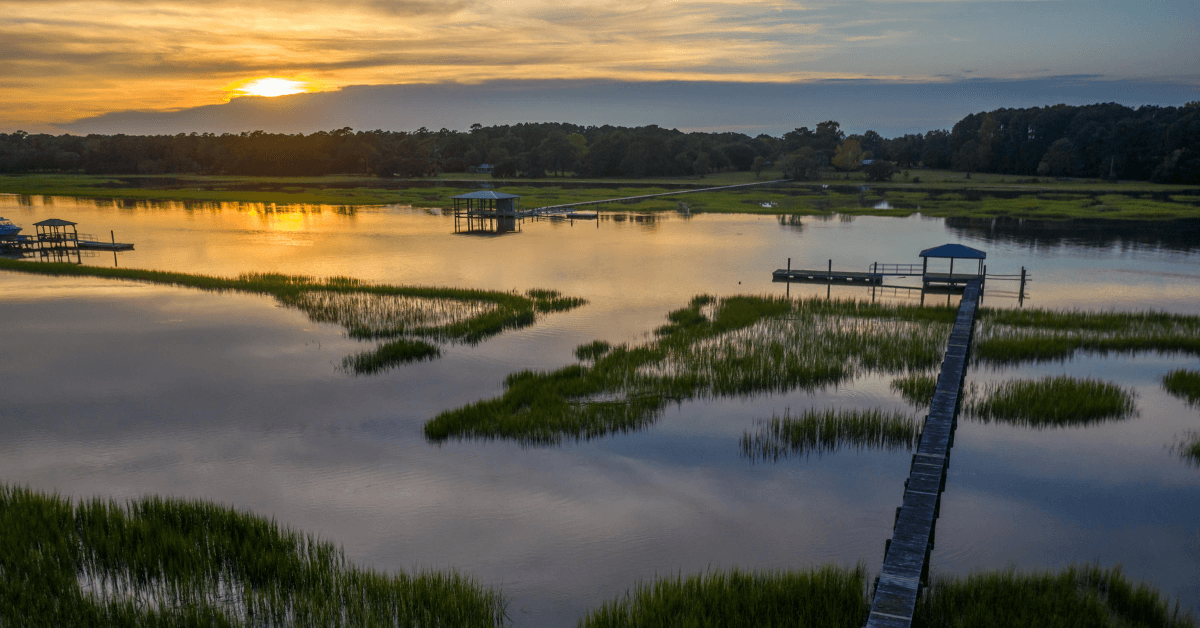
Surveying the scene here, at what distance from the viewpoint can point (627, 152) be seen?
139 metres

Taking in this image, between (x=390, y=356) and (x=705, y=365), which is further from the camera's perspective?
(x=390, y=356)

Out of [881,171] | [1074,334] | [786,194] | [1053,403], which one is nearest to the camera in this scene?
[1053,403]

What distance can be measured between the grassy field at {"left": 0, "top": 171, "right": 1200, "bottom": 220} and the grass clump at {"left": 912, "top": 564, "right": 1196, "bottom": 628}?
214ft

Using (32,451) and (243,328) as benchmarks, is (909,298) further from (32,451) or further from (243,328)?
(32,451)

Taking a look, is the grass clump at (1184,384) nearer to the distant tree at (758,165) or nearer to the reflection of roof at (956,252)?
the reflection of roof at (956,252)

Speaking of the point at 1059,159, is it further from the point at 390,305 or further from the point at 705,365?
A: the point at 390,305

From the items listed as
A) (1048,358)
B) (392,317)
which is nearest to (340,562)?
(392,317)

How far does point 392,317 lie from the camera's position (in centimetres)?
2894

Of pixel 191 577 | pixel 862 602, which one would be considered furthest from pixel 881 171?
pixel 191 577

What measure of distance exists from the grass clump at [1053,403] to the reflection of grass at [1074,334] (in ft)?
10.9

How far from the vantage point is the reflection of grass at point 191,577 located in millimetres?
10273

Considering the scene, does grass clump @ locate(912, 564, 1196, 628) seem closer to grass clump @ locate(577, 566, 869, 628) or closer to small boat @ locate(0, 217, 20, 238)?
grass clump @ locate(577, 566, 869, 628)

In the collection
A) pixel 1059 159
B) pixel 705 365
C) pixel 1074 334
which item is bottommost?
pixel 705 365

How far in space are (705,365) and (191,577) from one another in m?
14.6
